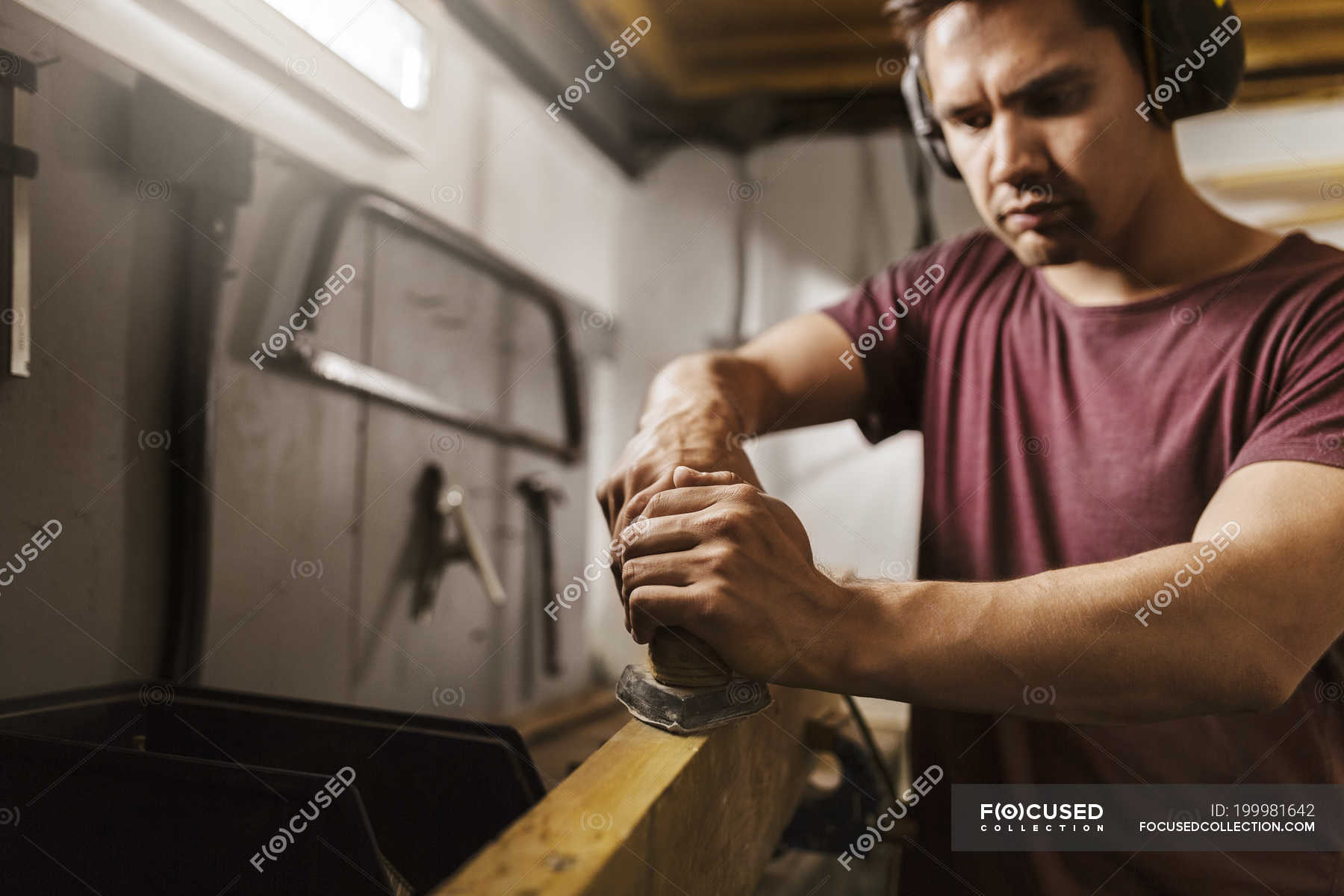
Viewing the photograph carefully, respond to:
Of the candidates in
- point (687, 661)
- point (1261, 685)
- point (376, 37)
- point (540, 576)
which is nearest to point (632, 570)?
point (687, 661)

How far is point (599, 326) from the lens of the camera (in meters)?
3.07

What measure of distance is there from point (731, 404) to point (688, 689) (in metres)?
0.44

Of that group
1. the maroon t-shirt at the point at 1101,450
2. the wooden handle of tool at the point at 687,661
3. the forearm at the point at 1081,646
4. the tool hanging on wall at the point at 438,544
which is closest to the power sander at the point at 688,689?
the wooden handle of tool at the point at 687,661

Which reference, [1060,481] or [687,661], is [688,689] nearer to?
[687,661]

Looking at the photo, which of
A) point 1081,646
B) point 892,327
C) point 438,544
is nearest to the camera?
point 1081,646

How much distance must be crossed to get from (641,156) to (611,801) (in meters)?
3.09

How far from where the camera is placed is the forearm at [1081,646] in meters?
0.66

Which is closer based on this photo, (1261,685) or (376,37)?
(1261,685)

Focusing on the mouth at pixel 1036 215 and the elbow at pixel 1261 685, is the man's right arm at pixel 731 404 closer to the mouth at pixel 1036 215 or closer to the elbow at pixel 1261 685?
the mouth at pixel 1036 215

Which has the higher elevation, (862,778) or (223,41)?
(223,41)

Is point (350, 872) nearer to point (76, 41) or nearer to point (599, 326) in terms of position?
point (76, 41)

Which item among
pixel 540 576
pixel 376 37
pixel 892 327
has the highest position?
pixel 376 37

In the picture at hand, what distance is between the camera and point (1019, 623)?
0.67 meters

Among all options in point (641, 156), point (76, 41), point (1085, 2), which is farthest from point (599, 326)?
point (1085, 2)
